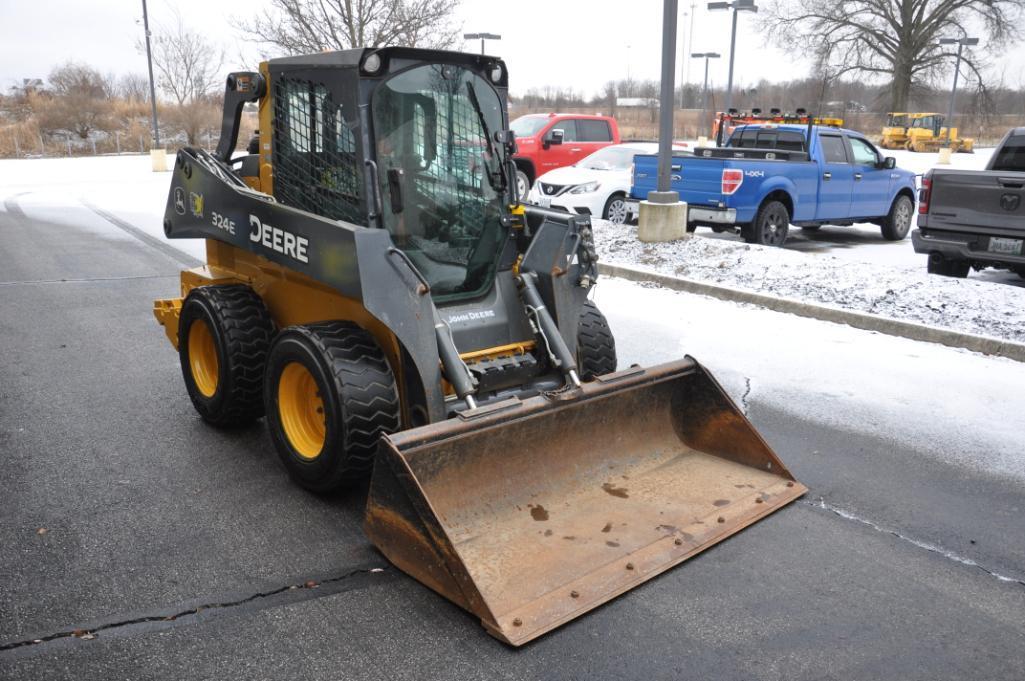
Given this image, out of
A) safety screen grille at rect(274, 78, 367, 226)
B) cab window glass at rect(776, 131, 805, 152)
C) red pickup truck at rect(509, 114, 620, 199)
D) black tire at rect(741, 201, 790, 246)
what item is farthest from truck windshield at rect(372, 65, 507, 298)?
red pickup truck at rect(509, 114, 620, 199)

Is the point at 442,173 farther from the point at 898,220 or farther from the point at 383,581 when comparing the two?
the point at 898,220

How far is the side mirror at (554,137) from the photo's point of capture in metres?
16.4

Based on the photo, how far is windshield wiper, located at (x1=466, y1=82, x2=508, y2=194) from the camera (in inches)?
195

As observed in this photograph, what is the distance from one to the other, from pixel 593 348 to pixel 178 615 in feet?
9.49

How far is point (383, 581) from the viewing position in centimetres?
374

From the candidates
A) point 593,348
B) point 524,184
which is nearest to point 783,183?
point 524,184

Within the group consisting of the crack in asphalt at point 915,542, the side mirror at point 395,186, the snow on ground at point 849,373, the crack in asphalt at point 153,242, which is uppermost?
the side mirror at point 395,186

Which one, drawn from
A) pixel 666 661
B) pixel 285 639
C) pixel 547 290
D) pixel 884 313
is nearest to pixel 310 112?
pixel 547 290

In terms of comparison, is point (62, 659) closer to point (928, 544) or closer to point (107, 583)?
point (107, 583)

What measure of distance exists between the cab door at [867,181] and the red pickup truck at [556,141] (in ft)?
18.7

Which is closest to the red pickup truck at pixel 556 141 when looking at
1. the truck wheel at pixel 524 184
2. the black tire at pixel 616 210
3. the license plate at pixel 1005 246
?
the truck wheel at pixel 524 184

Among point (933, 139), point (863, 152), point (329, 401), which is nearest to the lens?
point (329, 401)

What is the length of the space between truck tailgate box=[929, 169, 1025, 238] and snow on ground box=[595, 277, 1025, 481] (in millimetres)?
2267

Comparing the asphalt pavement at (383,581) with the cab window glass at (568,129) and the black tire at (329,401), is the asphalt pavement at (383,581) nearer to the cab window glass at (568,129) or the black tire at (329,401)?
the black tire at (329,401)
